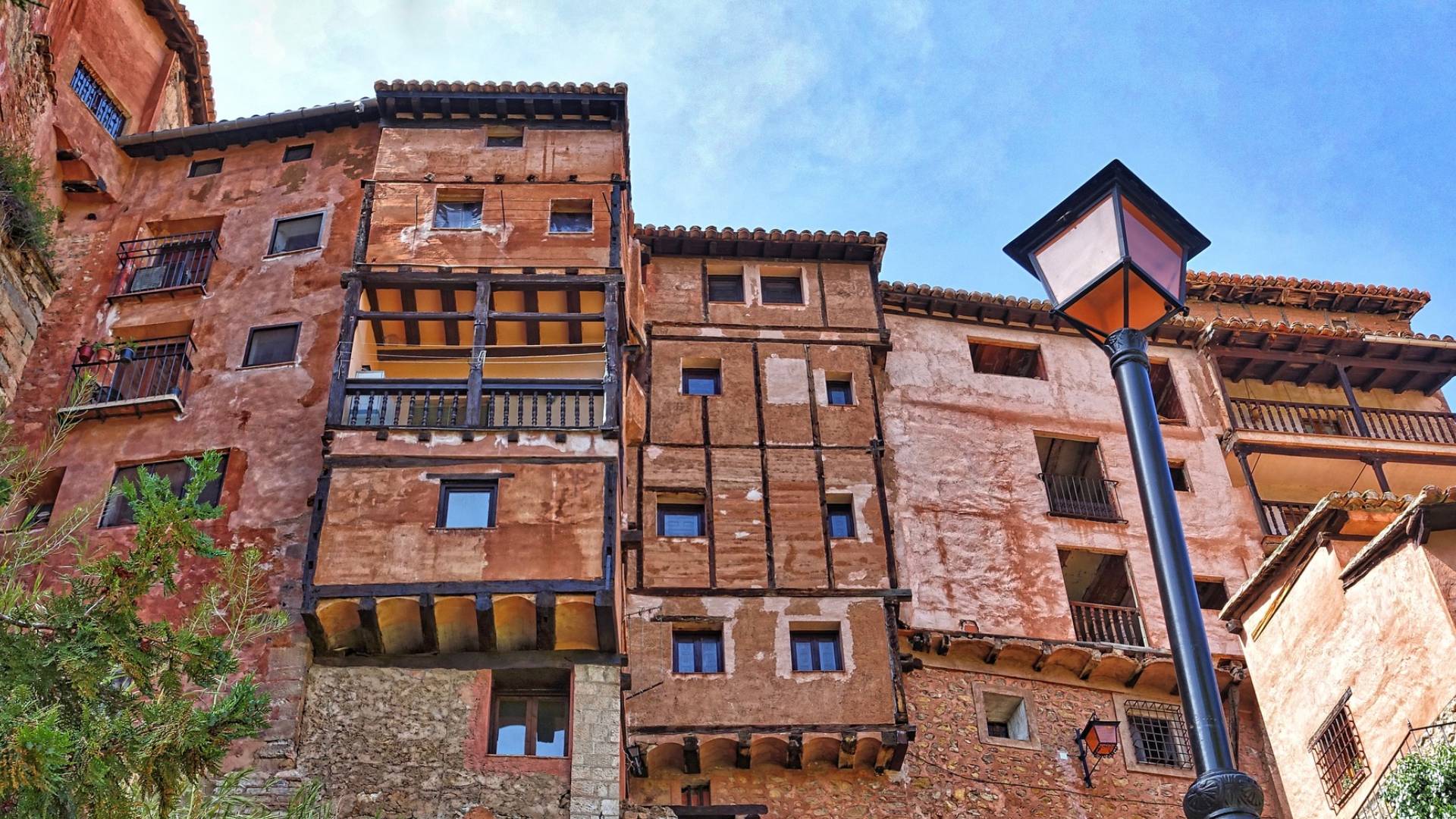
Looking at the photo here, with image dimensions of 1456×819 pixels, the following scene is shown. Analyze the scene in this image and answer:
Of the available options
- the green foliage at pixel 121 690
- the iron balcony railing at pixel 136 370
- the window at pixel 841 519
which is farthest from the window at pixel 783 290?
the green foliage at pixel 121 690

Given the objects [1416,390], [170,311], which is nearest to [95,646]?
[170,311]

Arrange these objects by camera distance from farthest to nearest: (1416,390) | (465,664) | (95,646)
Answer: (1416,390), (465,664), (95,646)

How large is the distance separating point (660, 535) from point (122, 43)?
15823mm

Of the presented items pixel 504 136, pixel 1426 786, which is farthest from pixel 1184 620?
pixel 504 136

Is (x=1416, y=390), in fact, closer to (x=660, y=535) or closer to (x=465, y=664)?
(x=660, y=535)

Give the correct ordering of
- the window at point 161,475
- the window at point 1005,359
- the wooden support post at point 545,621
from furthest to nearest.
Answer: the window at point 1005,359, the window at point 161,475, the wooden support post at point 545,621

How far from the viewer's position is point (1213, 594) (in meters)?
28.2

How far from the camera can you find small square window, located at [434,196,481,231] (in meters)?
24.5

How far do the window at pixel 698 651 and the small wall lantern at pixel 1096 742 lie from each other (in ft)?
21.6

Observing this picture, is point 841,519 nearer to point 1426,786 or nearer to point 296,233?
point 296,233

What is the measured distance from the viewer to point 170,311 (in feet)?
82.6

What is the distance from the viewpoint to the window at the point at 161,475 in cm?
2192

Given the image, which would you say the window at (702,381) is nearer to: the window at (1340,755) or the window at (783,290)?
the window at (783,290)

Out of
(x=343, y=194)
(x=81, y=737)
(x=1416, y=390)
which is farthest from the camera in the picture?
(x=1416, y=390)
